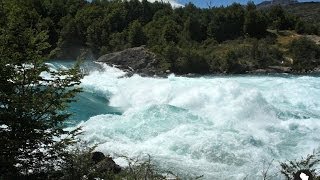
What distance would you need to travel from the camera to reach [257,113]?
71.0 ft

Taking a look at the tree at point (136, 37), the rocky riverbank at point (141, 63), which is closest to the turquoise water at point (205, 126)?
the rocky riverbank at point (141, 63)

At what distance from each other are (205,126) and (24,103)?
472 inches

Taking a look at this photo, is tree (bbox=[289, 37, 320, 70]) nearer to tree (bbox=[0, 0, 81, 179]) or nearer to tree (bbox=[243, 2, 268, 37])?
tree (bbox=[243, 2, 268, 37])

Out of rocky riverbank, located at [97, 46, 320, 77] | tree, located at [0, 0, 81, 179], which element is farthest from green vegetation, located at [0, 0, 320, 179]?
rocky riverbank, located at [97, 46, 320, 77]

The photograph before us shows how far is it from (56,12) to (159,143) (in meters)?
56.3

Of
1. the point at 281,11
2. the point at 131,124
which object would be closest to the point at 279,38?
the point at 281,11

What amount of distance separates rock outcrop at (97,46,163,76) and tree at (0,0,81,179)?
111ft

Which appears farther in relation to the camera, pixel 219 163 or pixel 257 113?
pixel 257 113

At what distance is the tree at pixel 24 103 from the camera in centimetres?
788

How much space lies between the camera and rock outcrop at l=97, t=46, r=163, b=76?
44188 mm

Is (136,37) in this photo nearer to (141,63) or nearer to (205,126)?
(141,63)

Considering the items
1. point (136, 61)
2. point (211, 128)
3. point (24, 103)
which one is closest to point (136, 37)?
point (136, 61)

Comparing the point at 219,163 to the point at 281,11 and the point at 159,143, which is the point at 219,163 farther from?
the point at 281,11

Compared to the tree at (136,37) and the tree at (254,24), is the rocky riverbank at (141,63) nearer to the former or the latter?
the tree at (136,37)
